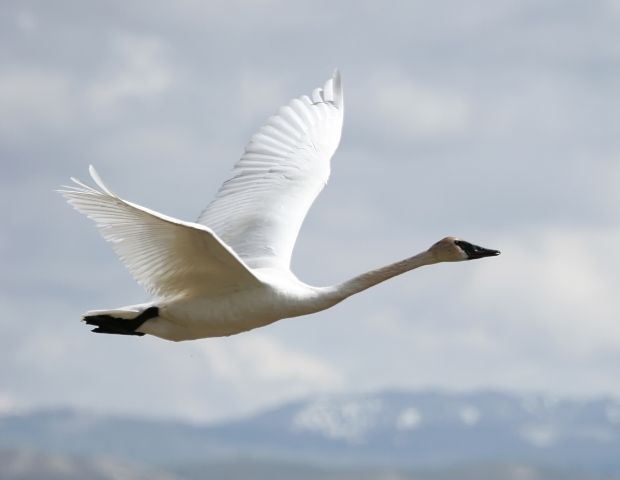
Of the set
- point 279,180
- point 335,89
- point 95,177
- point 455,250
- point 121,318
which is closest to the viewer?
point 95,177

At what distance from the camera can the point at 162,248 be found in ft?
67.8

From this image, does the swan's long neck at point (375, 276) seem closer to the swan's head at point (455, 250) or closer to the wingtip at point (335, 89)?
the swan's head at point (455, 250)

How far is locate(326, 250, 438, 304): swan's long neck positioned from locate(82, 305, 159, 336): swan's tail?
7.69 ft

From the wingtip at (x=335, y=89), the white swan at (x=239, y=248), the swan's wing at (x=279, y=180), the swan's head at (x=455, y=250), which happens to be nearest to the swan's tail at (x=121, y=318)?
the white swan at (x=239, y=248)

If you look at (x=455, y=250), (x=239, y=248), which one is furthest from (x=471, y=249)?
(x=239, y=248)

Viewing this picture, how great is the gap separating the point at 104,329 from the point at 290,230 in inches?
146

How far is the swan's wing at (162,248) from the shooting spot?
62.2 feet

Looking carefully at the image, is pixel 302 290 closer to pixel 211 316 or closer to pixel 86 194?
pixel 211 316

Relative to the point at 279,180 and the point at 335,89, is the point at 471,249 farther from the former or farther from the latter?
the point at 335,89

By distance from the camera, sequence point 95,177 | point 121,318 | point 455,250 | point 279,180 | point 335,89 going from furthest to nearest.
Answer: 1. point 335,89
2. point 279,180
3. point 455,250
4. point 121,318
5. point 95,177

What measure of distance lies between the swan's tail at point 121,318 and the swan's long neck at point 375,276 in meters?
2.34

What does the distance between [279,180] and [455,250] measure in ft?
13.0

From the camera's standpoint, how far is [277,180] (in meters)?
25.8

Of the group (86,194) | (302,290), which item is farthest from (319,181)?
(86,194)
